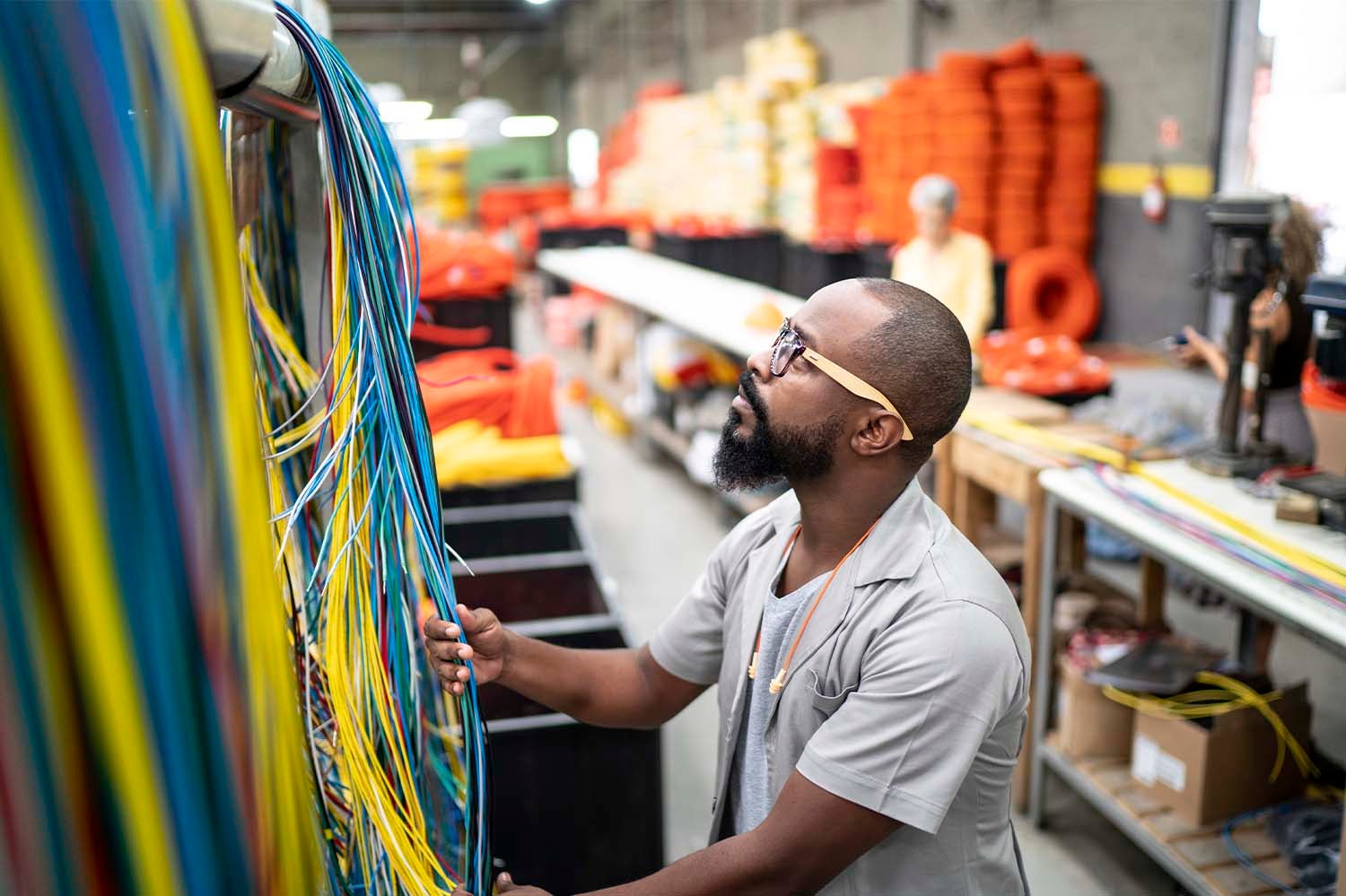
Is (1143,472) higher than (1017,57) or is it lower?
lower

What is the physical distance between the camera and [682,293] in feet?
22.2

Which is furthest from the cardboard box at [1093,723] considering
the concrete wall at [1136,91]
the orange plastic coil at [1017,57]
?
the orange plastic coil at [1017,57]

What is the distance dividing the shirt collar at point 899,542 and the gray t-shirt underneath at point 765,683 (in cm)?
8

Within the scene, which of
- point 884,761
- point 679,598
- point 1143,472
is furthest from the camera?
point 679,598

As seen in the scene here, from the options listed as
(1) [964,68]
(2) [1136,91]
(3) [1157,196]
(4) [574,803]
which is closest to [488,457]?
(4) [574,803]

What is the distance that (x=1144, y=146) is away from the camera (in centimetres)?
634

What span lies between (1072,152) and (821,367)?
19.2 ft

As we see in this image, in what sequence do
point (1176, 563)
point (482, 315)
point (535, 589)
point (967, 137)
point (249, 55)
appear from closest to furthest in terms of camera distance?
point (249, 55), point (1176, 563), point (535, 589), point (482, 315), point (967, 137)

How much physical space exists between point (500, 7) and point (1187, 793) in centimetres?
1919

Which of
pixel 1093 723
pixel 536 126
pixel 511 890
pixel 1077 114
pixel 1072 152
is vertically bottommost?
pixel 1093 723

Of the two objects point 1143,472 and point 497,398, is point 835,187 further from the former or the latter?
point 1143,472

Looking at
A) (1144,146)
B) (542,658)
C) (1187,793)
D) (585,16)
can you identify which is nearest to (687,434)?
(1144,146)

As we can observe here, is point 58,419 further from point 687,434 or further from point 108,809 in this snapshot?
point 687,434

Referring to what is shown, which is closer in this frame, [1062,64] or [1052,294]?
[1062,64]
